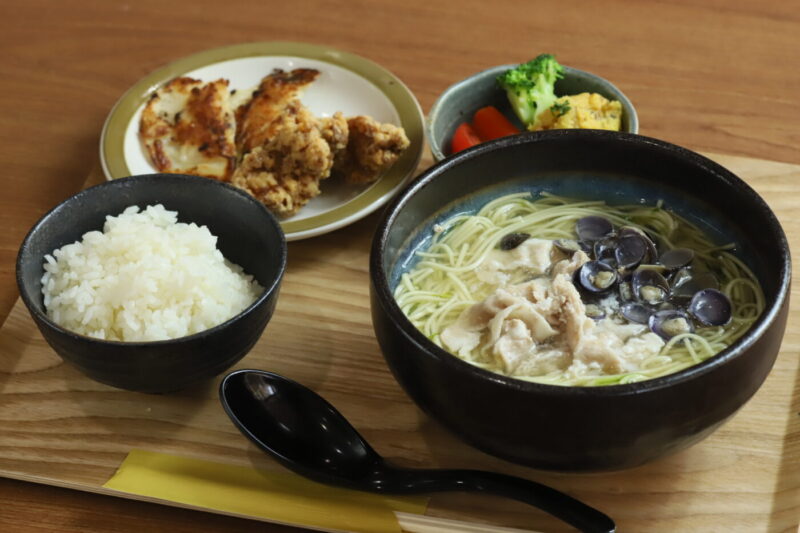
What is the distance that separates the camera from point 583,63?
365 centimetres

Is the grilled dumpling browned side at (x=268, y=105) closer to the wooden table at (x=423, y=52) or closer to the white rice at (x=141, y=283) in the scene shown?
the wooden table at (x=423, y=52)

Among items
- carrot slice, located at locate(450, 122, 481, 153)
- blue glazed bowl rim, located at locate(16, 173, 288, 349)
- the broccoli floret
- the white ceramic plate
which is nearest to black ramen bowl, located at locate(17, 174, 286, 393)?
Answer: blue glazed bowl rim, located at locate(16, 173, 288, 349)

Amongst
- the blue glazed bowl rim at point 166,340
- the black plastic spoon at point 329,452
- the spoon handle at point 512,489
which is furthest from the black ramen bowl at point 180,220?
the spoon handle at point 512,489

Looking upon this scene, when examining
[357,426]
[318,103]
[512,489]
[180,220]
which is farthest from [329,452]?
[318,103]

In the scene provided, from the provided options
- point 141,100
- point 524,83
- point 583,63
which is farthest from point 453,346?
point 583,63

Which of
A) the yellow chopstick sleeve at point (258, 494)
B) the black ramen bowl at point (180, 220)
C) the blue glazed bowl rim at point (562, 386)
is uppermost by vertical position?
the blue glazed bowl rim at point (562, 386)

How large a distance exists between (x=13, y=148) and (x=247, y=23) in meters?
1.17

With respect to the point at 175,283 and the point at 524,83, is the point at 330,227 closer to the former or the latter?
the point at 175,283

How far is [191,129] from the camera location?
308 centimetres

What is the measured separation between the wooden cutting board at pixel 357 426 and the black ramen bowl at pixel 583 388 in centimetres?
18

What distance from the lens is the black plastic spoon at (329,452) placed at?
189cm

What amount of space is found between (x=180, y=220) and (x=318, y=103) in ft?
3.05

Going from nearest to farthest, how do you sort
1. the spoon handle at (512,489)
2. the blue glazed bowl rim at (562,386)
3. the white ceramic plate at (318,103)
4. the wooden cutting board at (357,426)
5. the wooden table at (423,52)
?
the blue glazed bowl rim at (562,386), the spoon handle at (512,489), the wooden cutting board at (357,426), the white ceramic plate at (318,103), the wooden table at (423,52)

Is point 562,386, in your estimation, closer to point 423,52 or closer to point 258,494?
point 258,494
